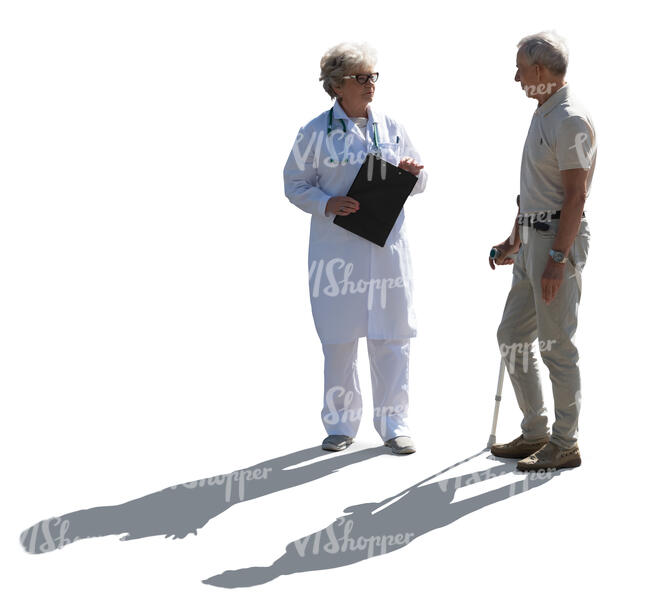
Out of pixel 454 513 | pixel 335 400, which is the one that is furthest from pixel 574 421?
pixel 335 400

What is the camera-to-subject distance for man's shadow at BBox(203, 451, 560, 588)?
4.58 m

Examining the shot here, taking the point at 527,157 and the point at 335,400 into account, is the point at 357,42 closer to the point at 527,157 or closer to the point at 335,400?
the point at 527,157

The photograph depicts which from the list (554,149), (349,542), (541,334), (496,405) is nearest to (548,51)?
(554,149)

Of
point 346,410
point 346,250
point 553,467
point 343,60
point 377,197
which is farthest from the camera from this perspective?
point 346,410

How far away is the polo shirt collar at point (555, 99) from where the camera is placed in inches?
207

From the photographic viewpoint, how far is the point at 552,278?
5258mm

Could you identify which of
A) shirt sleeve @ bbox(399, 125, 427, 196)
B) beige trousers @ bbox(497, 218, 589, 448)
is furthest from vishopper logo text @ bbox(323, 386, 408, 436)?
shirt sleeve @ bbox(399, 125, 427, 196)

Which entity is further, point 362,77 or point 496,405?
point 496,405

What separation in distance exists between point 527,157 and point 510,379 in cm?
122

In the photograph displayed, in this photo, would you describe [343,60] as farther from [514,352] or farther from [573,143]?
[514,352]

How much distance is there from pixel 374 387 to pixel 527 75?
6.37ft

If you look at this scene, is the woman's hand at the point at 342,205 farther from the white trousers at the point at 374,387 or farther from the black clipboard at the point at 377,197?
the white trousers at the point at 374,387

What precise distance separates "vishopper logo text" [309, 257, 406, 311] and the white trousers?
11.3 inches

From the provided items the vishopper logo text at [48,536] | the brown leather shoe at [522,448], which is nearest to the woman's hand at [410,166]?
the brown leather shoe at [522,448]
